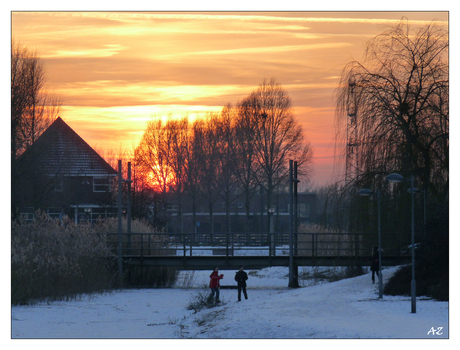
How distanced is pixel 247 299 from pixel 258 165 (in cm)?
3044

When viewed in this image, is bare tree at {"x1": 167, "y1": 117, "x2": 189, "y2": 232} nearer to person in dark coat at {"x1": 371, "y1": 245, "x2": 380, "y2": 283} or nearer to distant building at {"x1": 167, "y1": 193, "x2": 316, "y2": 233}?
distant building at {"x1": 167, "y1": 193, "x2": 316, "y2": 233}

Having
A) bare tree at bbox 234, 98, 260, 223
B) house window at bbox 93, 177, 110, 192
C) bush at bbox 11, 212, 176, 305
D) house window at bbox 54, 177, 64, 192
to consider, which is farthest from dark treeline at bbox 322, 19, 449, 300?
house window at bbox 93, 177, 110, 192

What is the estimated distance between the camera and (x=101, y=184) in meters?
54.0

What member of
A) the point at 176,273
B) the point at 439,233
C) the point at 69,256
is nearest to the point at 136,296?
the point at 69,256

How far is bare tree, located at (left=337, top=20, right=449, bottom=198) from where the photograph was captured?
21.1 m

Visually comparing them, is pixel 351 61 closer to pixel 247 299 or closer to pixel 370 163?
pixel 370 163

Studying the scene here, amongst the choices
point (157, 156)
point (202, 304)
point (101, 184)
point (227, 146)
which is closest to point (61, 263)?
point (202, 304)

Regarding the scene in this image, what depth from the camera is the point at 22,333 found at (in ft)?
53.3

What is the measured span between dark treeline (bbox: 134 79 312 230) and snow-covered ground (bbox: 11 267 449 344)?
2840 centimetres

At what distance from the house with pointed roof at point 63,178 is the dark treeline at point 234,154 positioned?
349cm

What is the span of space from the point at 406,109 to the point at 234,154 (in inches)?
1289

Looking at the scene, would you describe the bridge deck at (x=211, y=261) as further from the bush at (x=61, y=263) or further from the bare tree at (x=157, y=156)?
the bare tree at (x=157, y=156)

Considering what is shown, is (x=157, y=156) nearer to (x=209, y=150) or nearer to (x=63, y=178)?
(x=209, y=150)

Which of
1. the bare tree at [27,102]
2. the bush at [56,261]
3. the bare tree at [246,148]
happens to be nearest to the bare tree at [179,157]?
the bare tree at [246,148]
